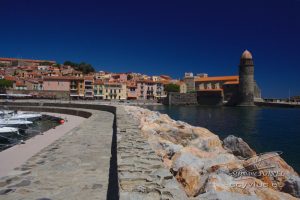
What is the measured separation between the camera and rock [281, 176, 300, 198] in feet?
15.9

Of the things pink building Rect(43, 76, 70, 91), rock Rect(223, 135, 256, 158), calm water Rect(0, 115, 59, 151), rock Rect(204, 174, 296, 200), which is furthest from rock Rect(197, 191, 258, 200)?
pink building Rect(43, 76, 70, 91)

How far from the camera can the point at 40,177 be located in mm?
5094

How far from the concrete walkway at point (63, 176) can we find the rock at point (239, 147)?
4.04m

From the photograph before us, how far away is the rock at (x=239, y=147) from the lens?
29.1 ft

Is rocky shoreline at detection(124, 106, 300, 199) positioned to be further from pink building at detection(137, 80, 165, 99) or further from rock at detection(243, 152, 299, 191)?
pink building at detection(137, 80, 165, 99)

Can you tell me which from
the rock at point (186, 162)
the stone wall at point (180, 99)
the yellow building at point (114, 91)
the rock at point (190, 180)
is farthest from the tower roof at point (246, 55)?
the rock at point (190, 180)

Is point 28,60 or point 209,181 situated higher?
point 28,60

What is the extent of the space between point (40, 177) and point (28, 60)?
124 m

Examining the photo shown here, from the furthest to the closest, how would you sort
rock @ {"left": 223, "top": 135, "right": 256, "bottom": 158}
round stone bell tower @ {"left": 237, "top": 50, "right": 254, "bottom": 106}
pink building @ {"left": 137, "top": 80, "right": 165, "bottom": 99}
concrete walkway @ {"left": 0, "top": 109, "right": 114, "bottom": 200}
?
pink building @ {"left": 137, "top": 80, "right": 165, "bottom": 99} → round stone bell tower @ {"left": 237, "top": 50, "right": 254, "bottom": 106} → rock @ {"left": 223, "top": 135, "right": 256, "bottom": 158} → concrete walkway @ {"left": 0, "top": 109, "right": 114, "bottom": 200}

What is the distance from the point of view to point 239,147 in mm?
9148

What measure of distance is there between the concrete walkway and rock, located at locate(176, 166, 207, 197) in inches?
52.8

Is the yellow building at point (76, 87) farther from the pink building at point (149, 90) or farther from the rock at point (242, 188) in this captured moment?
the rock at point (242, 188)

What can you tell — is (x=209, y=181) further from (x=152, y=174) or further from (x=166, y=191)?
(x=166, y=191)

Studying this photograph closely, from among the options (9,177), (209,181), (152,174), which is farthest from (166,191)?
(9,177)
